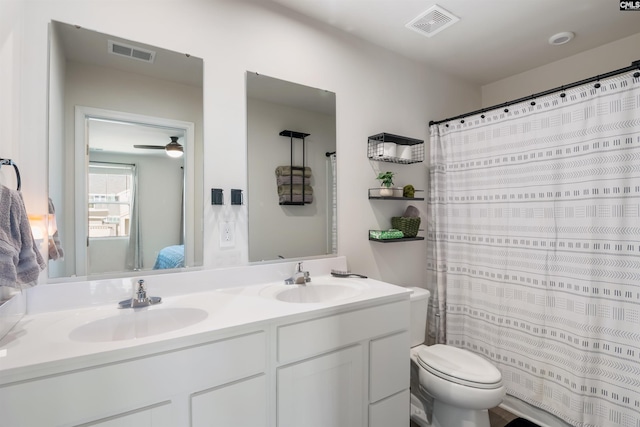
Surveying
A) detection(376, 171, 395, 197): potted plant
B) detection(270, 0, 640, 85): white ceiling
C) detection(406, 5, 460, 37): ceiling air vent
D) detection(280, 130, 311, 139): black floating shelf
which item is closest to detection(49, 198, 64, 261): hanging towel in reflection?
detection(280, 130, 311, 139): black floating shelf

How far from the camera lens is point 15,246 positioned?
906mm

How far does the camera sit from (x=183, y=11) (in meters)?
1.50

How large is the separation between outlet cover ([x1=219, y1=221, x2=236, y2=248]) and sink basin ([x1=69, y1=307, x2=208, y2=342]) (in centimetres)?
41

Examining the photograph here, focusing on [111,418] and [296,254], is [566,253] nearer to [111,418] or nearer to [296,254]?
[296,254]

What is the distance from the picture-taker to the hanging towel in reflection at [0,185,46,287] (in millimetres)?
846

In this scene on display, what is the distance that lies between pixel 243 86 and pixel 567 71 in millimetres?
2549

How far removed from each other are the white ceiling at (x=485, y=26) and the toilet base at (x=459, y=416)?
2.27 meters

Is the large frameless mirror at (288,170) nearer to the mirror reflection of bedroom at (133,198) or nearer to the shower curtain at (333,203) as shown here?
the shower curtain at (333,203)

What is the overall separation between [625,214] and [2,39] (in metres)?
2.70

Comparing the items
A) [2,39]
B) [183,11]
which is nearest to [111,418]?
[2,39]

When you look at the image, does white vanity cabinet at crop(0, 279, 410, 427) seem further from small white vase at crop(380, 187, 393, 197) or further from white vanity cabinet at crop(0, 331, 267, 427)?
small white vase at crop(380, 187, 393, 197)

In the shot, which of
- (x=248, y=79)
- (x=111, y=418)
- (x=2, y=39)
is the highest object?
(x=248, y=79)

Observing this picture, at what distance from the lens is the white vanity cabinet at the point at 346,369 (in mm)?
1179

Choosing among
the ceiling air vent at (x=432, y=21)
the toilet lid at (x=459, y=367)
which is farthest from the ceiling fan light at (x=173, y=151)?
the toilet lid at (x=459, y=367)
